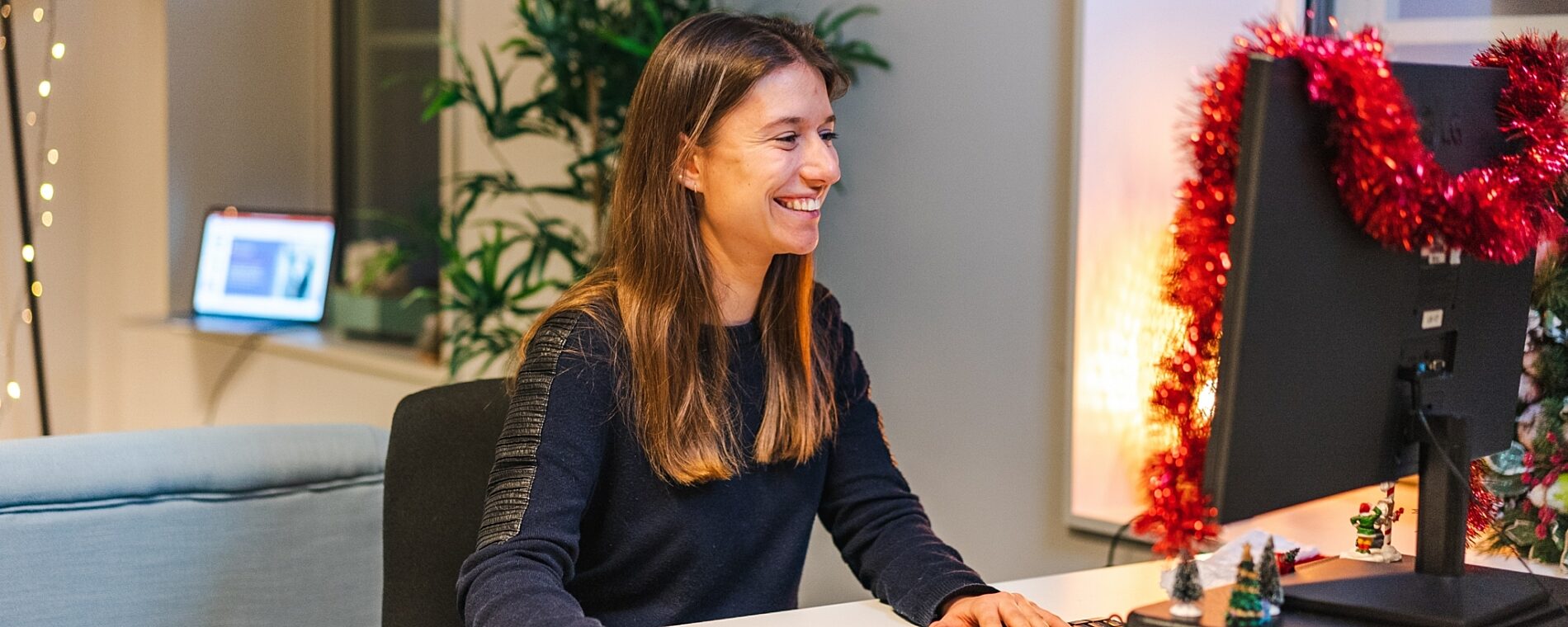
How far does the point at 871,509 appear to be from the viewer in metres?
1.53

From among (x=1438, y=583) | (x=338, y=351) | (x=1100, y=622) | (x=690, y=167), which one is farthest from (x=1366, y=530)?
(x=338, y=351)

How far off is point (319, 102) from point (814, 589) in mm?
2664

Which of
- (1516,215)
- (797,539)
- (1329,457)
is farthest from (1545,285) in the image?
(797,539)

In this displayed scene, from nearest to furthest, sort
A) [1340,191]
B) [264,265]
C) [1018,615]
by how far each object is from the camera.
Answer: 1. [1340,191]
2. [1018,615]
3. [264,265]

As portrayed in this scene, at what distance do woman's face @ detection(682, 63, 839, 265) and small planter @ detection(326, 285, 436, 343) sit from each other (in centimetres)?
286

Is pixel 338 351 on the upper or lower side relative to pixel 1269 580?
lower

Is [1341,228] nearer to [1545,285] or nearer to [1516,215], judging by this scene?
[1516,215]

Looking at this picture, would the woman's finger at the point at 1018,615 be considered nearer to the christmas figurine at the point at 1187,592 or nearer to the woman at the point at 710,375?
the woman at the point at 710,375

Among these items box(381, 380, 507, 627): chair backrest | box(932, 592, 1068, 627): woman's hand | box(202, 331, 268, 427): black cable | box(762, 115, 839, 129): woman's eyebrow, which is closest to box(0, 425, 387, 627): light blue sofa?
box(381, 380, 507, 627): chair backrest

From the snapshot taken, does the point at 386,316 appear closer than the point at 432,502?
No

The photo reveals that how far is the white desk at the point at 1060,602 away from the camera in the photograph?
129 cm

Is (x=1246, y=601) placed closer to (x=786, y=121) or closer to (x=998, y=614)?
(x=998, y=614)

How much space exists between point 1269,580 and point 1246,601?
0.04 metres

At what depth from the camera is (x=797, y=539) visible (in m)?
1.53
